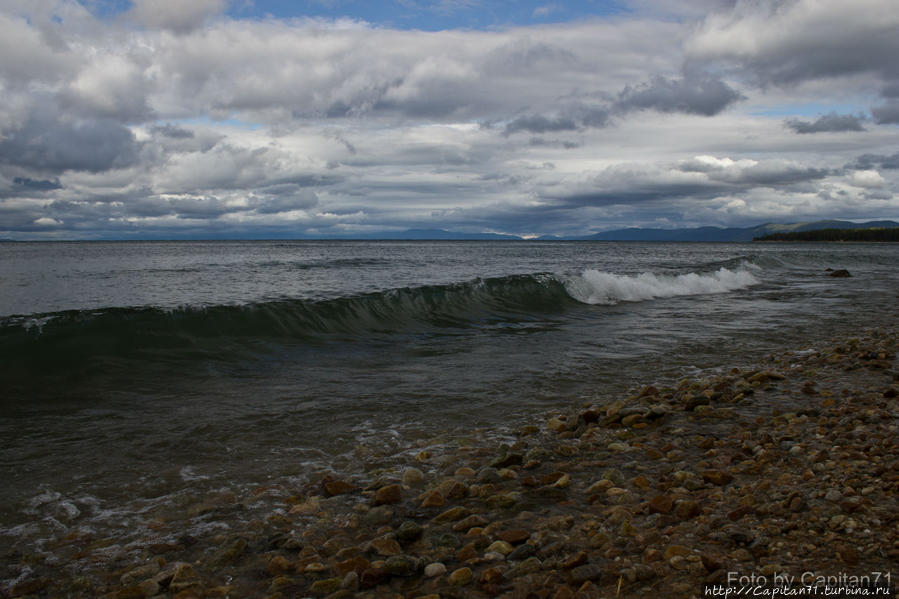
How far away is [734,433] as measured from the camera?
5.71 metres

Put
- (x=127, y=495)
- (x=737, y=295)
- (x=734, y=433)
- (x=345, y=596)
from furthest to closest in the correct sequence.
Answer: (x=737, y=295)
(x=734, y=433)
(x=127, y=495)
(x=345, y=596)

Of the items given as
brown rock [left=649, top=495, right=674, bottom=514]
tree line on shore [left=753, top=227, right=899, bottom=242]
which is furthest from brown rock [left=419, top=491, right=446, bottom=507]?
tree line on shore [left=753, top=227, right=899, bottom=242]

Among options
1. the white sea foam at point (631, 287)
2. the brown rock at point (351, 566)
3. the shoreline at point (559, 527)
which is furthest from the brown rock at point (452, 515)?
the white sea foam at point (631, 287)

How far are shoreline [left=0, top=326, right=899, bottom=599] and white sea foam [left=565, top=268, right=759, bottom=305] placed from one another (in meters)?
16.0

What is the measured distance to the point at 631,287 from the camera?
2267cm

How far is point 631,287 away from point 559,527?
20.2 m

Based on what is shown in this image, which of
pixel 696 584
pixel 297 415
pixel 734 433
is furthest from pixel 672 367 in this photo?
pixel 696 584

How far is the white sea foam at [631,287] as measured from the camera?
21.7 m

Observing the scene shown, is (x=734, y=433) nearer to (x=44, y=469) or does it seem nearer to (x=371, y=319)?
(x=44, y=469)

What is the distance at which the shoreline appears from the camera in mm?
3078

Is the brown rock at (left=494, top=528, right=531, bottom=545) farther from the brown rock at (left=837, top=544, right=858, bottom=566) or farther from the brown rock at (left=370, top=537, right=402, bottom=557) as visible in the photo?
the brown rock at (left=837, top=544, right=858, bottom=566)

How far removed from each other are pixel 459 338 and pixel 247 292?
11256mm

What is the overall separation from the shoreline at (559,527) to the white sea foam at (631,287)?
1601 centimetres

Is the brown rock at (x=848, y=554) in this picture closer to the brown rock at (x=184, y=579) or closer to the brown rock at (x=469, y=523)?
the brown rock at (x=469, y=523)
